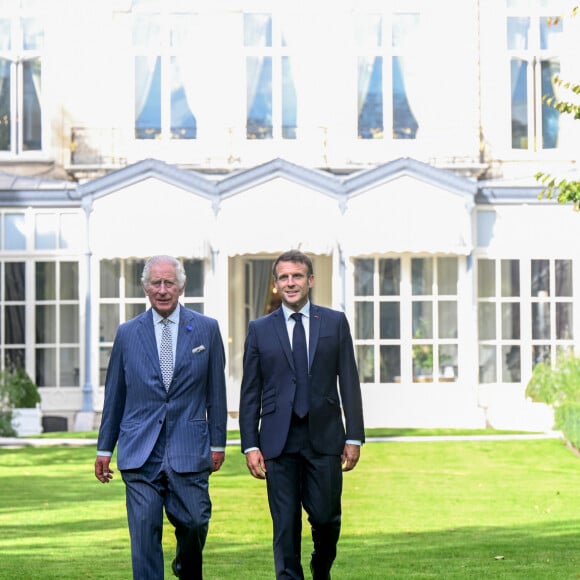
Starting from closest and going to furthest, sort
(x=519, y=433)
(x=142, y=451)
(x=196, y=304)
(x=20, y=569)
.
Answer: (x=142, y=451) < (x=20, y=569) < (x=519, y=433) < (x=196, y=304)

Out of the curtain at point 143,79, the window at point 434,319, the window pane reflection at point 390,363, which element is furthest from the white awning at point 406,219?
the curtain at point 143,79

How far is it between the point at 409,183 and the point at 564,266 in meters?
2.96

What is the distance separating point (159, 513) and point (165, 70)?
67.5 ft

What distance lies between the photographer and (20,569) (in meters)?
11.6

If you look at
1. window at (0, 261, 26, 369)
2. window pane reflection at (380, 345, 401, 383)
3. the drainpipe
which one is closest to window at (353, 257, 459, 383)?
window pane reflection at (380, 345, 401, 383)

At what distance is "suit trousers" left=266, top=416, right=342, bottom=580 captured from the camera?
29.6ft

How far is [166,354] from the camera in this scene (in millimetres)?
8766

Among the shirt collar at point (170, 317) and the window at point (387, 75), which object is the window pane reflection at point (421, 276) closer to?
the window at point (387, 75)

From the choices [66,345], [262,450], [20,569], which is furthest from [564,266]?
[262,450]

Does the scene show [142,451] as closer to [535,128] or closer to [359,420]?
[359,420]

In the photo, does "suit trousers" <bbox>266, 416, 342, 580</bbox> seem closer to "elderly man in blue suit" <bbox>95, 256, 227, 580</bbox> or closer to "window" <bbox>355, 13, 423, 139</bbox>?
"elderly man in blue suit" <bbox>95, 256, 227, 580</bbox>

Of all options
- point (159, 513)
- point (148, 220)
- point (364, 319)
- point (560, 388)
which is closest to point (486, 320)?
point (364, 319)

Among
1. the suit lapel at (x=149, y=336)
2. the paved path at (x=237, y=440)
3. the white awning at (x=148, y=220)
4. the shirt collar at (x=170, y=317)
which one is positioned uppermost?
the white awning at (x=148, y=220)

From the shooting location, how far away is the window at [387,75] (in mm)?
28438
